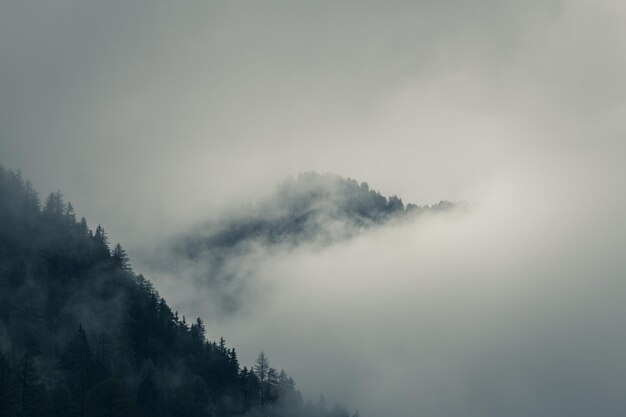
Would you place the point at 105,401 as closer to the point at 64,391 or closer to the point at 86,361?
the point at 64,391

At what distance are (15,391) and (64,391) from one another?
11562 millimetres

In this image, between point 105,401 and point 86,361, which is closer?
point 105,401

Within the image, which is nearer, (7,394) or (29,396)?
(7,394)

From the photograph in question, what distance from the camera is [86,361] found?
19925 cm

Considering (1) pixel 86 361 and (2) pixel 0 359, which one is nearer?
(2) pixel 0 359

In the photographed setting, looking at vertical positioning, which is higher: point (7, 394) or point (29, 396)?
point (29, 396)

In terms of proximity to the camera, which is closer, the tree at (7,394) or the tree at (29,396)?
the tree at (7,394)

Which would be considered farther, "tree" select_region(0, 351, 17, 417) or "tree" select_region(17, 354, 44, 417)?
"tree" select_region(17, 354, 44, 417)

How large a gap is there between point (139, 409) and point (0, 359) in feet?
116

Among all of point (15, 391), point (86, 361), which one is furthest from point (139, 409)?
point (15, 391)

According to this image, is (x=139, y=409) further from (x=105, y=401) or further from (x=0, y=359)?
(x=0, y=359)

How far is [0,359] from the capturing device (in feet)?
565

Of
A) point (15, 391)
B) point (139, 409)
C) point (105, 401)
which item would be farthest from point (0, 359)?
point (139, 409)

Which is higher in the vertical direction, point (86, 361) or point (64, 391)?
point (86, 361)
